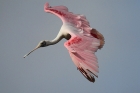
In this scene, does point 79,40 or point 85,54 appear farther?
point 79,40

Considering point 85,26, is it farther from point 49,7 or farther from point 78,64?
point 78,64

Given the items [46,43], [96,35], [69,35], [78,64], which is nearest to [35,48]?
[46,43]

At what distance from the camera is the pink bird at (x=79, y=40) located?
2.70 m

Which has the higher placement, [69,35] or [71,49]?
[69,35]

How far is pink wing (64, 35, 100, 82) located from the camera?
2.67m

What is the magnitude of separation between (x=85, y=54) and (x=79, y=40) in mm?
254

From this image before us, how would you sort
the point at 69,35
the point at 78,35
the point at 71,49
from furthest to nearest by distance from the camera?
the point at 69,35 → the point at 78,35 → the point at 71,49

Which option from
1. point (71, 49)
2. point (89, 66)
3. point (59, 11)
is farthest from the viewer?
point (59, 11)

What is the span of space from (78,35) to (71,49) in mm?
372

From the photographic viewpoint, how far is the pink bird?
2.70m

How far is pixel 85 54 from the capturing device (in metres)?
2.86

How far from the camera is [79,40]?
307 cm

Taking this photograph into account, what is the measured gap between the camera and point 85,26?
3.53 meters

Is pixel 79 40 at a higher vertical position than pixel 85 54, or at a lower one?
higher
